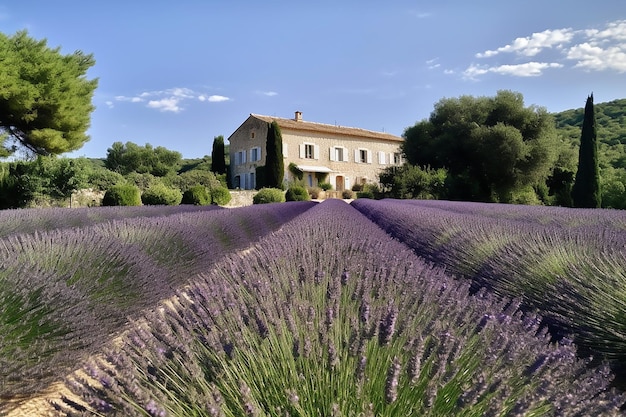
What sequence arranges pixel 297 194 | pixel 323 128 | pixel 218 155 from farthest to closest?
pixel 218 155 < pixel 323 128 < pixel 297 194

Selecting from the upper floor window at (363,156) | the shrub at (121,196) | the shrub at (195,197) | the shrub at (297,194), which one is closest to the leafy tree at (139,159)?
the upper floor window at (363,156)

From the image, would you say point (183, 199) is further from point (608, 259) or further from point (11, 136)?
point (608, 259)

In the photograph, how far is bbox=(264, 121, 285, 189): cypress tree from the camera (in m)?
28.1

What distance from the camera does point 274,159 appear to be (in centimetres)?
2819

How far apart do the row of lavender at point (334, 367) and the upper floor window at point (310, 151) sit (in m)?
30.0

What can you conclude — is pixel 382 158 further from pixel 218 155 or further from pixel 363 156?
pixel 218 155

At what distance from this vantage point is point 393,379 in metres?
0.75

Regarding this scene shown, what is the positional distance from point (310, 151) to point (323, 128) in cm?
248

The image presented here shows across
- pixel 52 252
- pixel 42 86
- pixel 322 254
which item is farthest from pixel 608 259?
pixel 42 86

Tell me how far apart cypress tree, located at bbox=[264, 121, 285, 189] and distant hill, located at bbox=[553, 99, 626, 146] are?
2173 cm

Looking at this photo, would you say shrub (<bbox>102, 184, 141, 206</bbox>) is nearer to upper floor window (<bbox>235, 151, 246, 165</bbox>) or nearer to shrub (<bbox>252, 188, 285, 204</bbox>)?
shrub (<bbox>252, 188, 285, 204</bbox>)

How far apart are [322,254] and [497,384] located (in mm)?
1266

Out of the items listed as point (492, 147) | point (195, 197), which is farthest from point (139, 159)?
point (492, 147)

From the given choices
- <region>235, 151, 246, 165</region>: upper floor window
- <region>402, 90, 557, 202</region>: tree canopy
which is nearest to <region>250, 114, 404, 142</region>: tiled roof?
<region>235, 151, 246, 165</region>: upper floor window
